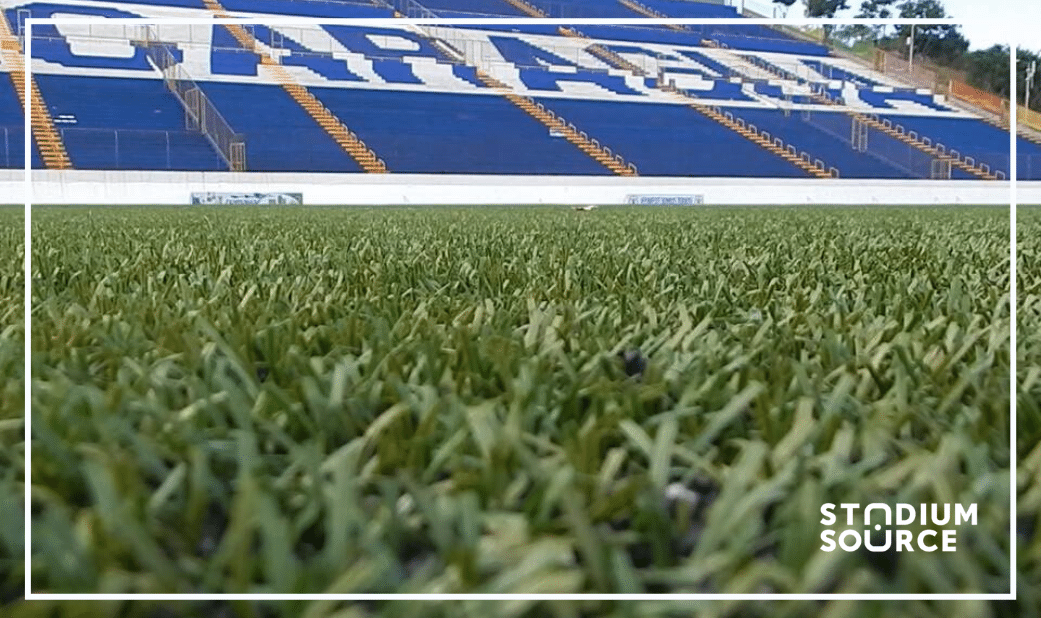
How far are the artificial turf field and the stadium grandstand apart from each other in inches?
276

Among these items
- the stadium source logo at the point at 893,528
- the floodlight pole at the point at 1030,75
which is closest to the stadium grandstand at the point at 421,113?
the floodlight pole at the point at 1030,75

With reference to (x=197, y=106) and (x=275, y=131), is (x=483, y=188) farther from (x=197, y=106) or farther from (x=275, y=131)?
(x=197, y=106)

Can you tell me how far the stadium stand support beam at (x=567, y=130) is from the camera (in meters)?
8.98

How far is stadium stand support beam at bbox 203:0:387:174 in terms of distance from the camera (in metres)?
8.58

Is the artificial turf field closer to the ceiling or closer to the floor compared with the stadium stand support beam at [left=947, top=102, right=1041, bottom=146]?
closer to the floor

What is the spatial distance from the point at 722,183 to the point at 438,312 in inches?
314

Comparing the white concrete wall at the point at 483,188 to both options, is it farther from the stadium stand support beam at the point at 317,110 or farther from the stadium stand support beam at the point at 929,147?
the stadium stand support beam at the point at 317,110

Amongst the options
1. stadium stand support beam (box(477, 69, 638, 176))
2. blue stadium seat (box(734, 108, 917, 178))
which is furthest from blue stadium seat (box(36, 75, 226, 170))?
blue stadium seat (box(734, 108, 917, 178))

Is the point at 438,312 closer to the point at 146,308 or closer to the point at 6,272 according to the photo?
the point at 146,308

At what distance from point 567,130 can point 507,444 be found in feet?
29.8

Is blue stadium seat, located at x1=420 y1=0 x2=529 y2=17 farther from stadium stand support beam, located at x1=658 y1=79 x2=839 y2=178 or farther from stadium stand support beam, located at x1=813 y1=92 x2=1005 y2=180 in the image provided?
stadium stand support beam, located at x1=813 y1=92 x2=1005 y2=180

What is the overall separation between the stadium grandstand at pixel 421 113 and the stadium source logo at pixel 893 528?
7338 millimetres

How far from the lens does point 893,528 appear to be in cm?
29

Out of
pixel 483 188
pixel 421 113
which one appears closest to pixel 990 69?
pixel 483 188
